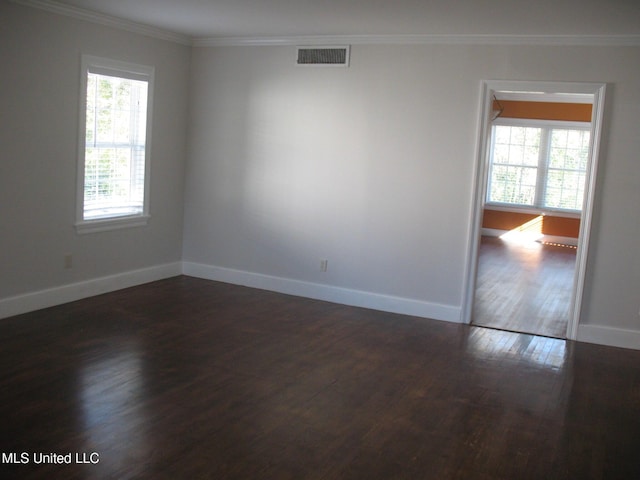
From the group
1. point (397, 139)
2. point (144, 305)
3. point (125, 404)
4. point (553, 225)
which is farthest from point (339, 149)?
point (553, 225)

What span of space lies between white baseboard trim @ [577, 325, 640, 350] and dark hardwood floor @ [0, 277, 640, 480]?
129 mm

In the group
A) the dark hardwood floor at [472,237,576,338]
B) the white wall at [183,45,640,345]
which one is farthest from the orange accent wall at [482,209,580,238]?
the white wall at [183,45,640,345]

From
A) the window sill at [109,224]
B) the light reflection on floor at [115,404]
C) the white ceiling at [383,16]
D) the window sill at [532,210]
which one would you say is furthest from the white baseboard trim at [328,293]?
the window sill at [532,210]

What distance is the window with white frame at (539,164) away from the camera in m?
11.8

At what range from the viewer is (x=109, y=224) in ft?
20.3

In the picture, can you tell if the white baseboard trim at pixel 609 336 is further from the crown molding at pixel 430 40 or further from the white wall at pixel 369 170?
the crown molding at pixel 430 40

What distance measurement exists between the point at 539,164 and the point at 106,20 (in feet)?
28.2

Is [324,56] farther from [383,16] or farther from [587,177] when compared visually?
[587,177]

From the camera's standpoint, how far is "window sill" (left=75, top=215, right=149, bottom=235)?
5891 millimetres

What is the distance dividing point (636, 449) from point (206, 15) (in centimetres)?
441

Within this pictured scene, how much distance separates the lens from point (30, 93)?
206 inches

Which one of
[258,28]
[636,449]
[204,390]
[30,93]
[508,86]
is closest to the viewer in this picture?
[636,449]

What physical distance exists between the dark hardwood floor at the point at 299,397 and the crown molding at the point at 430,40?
248 cm

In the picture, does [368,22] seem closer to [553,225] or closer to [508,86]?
[508,86]
